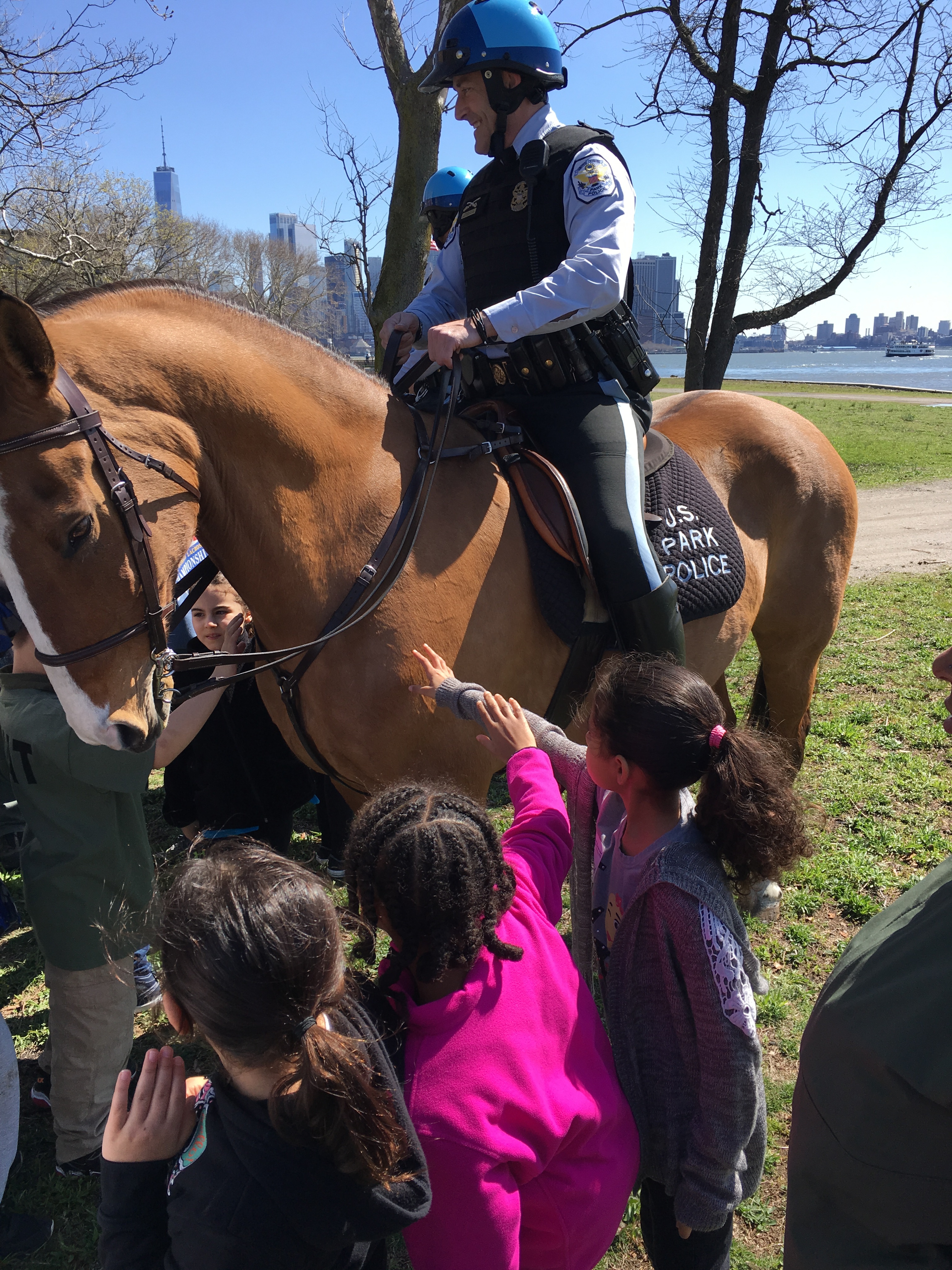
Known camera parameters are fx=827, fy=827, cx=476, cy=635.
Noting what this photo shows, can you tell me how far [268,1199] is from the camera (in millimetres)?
1195

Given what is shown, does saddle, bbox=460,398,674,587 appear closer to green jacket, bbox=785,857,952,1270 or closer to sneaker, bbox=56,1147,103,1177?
green jacket, bbox=785,857,952,1270

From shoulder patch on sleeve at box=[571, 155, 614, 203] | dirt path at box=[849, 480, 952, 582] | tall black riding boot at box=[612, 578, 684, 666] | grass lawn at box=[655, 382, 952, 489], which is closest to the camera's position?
shoulder patch on sleeve at box=[571, 155, 614, 203]

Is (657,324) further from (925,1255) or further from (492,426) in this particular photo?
(925,1255)

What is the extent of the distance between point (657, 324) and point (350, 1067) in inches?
409

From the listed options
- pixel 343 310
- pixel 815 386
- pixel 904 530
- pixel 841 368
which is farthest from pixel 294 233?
pixel 841 368

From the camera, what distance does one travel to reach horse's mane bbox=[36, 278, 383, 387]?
2338 millimetres

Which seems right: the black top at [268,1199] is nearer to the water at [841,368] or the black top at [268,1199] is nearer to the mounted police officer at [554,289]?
the mounted police officer at [554,289]

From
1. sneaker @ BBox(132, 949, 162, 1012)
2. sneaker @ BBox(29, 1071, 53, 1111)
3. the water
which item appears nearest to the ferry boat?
the water

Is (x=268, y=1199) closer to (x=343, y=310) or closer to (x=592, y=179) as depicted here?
(x=592, y=179)

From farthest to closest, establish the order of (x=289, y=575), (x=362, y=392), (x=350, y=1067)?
(x=362, y=392)
(x=289, y=575)
(x=350, y=1067)

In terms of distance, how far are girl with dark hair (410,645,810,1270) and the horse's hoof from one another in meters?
1.98

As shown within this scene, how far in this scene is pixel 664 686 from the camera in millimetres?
1882

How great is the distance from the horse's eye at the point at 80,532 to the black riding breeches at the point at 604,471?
5.21ft

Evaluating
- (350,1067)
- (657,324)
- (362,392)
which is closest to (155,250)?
(657,324)
